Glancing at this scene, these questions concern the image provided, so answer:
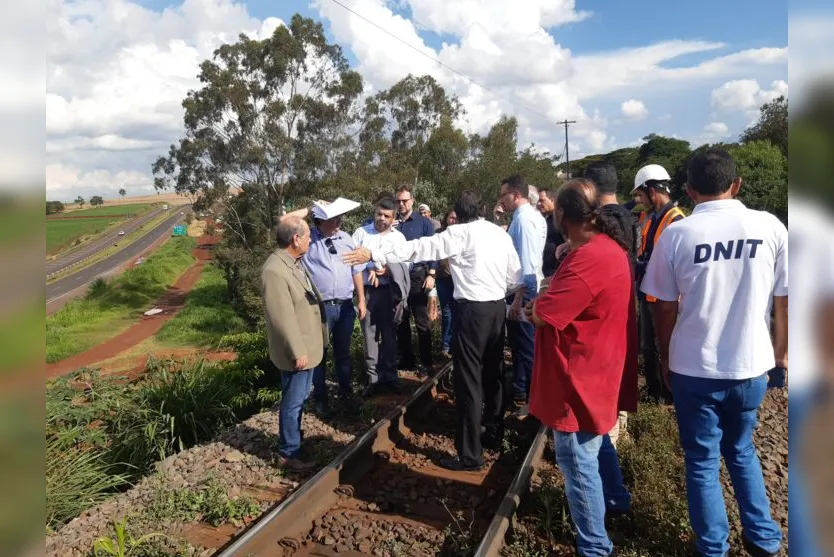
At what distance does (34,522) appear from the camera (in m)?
0.67

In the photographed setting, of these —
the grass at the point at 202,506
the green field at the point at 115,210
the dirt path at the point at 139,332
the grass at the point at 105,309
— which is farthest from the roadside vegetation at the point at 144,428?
the green field at the point at 115,210

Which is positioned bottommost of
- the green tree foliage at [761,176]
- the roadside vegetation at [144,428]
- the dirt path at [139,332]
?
the dirt path at [139,332]

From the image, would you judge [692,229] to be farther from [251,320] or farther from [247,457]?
[251,320]

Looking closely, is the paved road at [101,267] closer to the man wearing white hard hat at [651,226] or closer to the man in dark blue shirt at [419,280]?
the man in dark blue shirt at [419,280]

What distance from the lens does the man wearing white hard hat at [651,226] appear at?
5.22 m

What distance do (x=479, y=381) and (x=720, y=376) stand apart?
6.20 ft

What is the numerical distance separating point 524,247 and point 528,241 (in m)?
0.07

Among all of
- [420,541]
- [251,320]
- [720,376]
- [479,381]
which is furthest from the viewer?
[251,320]

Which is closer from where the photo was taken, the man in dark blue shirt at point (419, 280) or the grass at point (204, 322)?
the man in dark blue shirt at point (419, 280)

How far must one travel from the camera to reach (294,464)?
182 inches

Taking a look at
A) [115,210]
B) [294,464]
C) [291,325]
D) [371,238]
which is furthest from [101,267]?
[115,210]

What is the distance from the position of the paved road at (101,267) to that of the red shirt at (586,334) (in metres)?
38.6

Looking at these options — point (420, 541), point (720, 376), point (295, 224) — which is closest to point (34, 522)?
point (720, 376)

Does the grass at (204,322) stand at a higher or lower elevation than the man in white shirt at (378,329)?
lower
